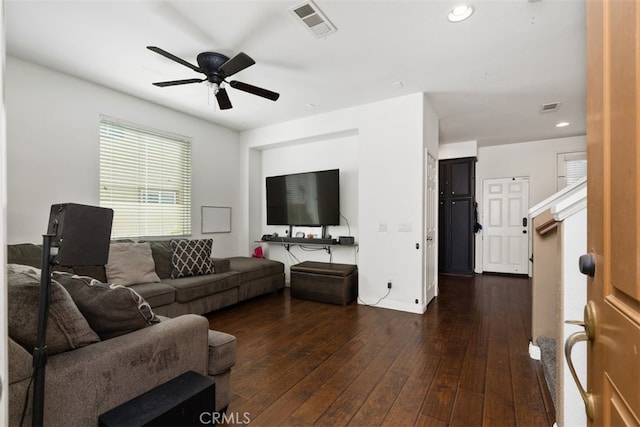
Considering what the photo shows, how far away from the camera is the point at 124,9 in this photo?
7.15 ft

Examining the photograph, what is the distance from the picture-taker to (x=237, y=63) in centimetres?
242

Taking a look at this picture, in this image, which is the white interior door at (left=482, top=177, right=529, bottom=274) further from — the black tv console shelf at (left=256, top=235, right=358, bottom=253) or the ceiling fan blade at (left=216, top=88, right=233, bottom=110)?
the ceiling fan blade at (left=216, top=88, right=233, bottom=110)

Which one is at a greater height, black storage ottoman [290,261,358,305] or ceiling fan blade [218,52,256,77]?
ceiling fan blade [218,52,256,77]

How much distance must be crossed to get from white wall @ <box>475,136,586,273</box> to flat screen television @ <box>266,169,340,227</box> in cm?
Answer: 366

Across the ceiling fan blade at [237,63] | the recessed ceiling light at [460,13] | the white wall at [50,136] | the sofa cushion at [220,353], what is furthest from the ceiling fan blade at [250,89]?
the sofa cushion at [220,353]

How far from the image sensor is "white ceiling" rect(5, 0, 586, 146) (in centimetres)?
218

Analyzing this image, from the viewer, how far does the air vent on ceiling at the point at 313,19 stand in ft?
6.97

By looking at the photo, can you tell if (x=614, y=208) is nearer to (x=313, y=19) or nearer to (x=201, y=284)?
(x=313, y=19)

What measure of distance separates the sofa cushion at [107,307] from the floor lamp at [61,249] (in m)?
0.39

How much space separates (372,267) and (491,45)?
274cm

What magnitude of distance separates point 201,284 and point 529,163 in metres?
6.34

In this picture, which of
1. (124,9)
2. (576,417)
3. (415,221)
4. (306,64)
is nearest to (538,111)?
(415,221)

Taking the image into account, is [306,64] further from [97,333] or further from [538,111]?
[538,111]

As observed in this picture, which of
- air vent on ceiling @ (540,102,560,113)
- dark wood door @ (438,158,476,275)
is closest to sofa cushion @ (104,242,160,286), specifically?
dark wood door @ (438,158,476,275)
